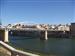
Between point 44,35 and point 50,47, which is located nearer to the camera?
point 50,47

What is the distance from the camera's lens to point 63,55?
23734mm

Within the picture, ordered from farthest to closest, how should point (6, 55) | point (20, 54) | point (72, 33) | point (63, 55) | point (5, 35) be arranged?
point (72, 33) → point (5, 35) → point (63, 55) → point (6, 55) → point (20, 54)

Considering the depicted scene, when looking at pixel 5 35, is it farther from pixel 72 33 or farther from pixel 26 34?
pixel 26 34

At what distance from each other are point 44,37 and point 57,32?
657 inches

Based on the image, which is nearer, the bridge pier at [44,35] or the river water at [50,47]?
the river water at [50,47]

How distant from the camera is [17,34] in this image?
300 ft

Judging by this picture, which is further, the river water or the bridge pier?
the bridge pier

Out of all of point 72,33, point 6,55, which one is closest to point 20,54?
point 6,55

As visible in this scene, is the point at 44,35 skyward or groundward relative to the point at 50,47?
skyward

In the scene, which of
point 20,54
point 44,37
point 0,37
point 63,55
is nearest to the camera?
point 20,54

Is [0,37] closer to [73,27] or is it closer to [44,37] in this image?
[44,37]

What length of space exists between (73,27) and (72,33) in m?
2.71

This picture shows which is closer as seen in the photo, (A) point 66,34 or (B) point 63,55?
(B) point 63,55

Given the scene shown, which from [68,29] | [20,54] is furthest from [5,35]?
[68,29]
